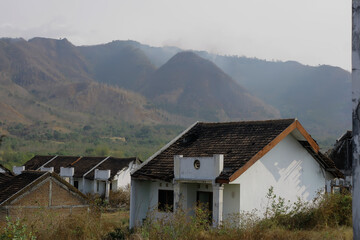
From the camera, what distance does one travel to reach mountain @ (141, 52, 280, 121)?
528 feet

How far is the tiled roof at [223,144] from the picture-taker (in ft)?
63.6

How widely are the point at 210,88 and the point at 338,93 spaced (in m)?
46.5

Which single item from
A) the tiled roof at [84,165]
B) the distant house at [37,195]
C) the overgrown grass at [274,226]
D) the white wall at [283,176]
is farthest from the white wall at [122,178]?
the overgrown grass at [274,226]

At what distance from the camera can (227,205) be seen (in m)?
19.0

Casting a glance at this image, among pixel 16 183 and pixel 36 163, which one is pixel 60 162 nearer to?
pixel 36 163

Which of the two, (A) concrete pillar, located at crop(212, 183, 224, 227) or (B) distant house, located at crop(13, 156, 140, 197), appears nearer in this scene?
(A) concrete pillar, located at crop(212, 183, 224, 227)

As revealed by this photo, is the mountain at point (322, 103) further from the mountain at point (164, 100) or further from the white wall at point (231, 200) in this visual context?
the white wall at point (231, 200)

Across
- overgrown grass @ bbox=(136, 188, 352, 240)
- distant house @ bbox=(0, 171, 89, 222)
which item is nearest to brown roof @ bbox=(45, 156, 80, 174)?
distant house @ bbox=(0, 171, 89, 222)

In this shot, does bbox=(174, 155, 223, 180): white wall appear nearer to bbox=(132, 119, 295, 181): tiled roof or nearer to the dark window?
bbox=(132, 119, 295, 181): tiled roof

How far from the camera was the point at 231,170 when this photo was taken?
60.3 feet

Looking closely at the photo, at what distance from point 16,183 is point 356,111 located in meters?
23.3

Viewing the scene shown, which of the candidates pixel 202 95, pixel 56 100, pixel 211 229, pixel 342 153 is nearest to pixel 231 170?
pixel 211 229

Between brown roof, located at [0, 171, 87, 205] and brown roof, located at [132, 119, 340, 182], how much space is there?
7.33 metres

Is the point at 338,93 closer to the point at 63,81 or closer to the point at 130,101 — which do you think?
the point at 130,101
